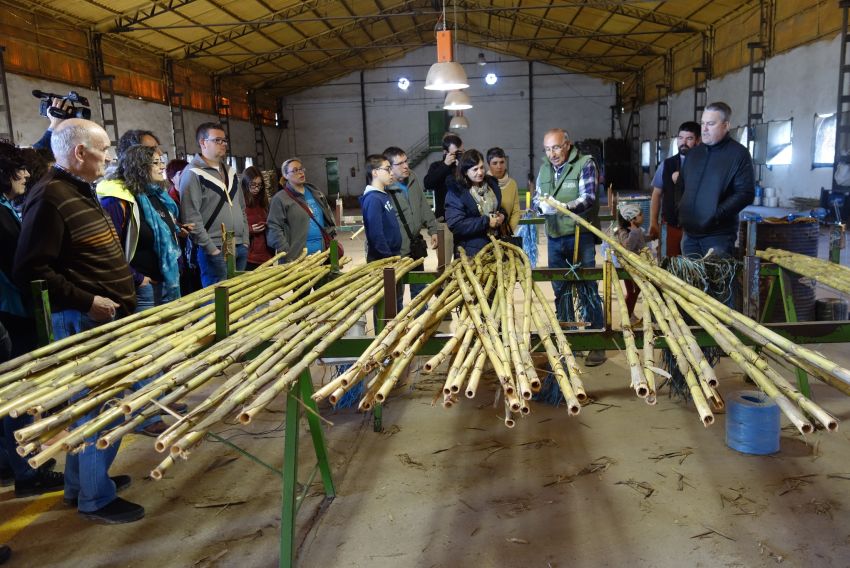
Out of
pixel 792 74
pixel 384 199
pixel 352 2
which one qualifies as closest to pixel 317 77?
pixel 352 2

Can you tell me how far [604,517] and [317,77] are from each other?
67.8 feet

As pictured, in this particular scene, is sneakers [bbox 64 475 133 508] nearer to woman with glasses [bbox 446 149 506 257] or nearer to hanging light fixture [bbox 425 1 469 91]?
woman with glasses [bbox 446 149 506 257]

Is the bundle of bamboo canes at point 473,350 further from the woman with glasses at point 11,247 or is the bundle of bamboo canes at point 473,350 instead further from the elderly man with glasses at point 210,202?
the elderly man with glasses at point 210,202

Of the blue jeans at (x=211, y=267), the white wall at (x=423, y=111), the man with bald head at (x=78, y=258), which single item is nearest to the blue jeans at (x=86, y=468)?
Result: the man with bald head at (x=78, y=258)

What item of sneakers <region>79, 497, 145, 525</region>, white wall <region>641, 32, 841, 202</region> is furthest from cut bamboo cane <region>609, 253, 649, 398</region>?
white wall <region>641, 32, 841, 202</region>

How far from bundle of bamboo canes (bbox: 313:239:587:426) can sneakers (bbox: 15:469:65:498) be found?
4.88 feet

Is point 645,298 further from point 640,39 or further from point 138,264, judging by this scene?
point 640,39

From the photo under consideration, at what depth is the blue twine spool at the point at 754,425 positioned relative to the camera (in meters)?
2.57

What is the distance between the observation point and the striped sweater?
84.3 inches

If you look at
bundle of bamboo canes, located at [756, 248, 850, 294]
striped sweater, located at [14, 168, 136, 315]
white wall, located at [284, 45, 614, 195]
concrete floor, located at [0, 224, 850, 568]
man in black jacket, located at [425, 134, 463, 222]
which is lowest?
concrete floor, located at [0, 224, 850, 568]

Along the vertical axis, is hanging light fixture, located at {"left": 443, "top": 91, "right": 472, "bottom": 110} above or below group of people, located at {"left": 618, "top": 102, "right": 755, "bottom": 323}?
above

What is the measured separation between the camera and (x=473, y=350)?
1633 millimetres

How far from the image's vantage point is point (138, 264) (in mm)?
2988

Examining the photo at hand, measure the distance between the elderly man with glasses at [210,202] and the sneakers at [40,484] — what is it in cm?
145
